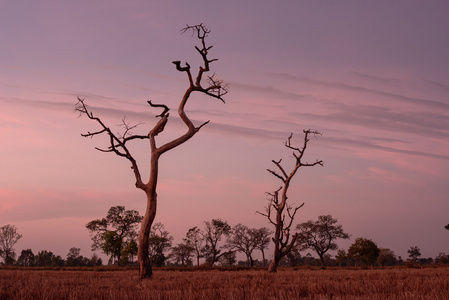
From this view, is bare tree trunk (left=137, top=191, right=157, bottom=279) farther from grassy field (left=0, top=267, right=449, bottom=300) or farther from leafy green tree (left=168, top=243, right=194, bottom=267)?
leafy green tree (left=168, top=243, right=194, bottom=267)

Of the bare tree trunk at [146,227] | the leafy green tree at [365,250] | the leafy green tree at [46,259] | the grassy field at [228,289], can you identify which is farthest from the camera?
the leafy green tree at [46,259]

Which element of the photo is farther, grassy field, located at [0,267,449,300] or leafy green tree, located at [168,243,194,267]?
leafy green tree, located at [168,243,194,267]

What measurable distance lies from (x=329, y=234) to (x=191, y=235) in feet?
120

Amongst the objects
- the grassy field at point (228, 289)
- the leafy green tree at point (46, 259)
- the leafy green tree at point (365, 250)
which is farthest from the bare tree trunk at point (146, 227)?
the leafy green tree at point (46, 259)

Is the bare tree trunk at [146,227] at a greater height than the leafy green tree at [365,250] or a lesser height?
greater

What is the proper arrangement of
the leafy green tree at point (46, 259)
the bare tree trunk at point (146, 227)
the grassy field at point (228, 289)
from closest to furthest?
1. the grassy field at point (228, 289)
2. the bare tree trunk at point (146, 227)
3. the leafy green tree at point (46, 259)

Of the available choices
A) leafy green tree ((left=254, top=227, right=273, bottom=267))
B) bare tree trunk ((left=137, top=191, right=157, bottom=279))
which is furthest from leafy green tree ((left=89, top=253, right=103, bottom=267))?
bare tree trunk ((left=137, top=191, right=157, bottom=279))

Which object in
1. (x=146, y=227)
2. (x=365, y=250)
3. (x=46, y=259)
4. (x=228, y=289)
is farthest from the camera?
(x=46, y=259)

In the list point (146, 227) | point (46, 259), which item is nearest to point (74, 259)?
point (46, 259)

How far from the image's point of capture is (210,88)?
2089cm

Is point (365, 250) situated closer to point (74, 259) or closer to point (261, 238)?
point (261, 238)

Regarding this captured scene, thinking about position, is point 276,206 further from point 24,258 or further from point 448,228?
point 24,258

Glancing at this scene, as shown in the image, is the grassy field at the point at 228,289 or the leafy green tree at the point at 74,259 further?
the leafy green tree at the point at 74,259

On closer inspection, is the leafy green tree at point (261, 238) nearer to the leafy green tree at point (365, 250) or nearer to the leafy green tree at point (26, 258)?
the leafy green tree at point (365, 250)
